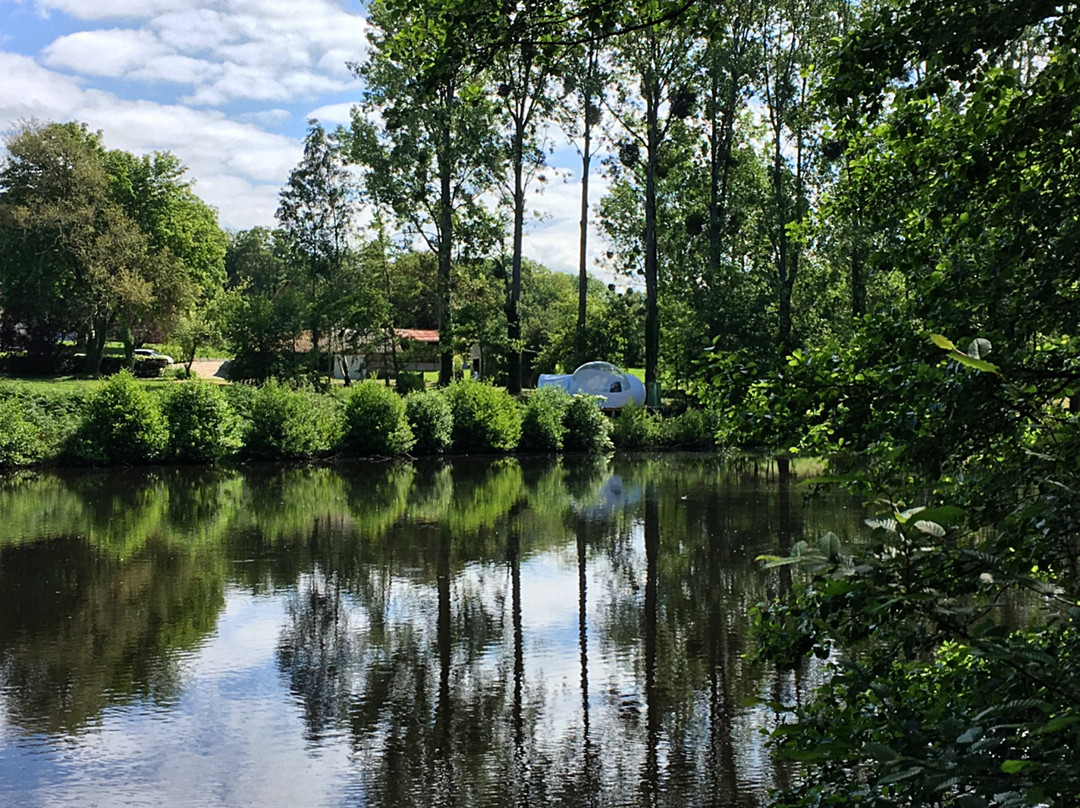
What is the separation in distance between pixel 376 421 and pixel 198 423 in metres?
5.01

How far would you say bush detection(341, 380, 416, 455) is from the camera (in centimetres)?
2876

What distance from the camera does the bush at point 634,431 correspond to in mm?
33562

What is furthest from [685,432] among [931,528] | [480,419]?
[931,528]

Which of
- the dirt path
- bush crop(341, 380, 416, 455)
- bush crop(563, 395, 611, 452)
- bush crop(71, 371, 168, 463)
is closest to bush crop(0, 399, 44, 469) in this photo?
bush crop(71, 371, 168, 463)

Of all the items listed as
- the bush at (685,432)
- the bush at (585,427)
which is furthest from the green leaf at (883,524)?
the bush at (685,432)

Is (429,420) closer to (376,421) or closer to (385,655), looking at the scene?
(376,421)

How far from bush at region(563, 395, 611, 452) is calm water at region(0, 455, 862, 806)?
1304cm

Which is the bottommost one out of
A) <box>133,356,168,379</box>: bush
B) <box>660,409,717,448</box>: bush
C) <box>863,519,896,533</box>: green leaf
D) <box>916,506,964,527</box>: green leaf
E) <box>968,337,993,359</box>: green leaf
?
<box>660,409,717,448</box>: bush

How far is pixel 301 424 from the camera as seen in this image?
27938 mm

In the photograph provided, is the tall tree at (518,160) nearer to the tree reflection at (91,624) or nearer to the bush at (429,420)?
the bush at (429,420)

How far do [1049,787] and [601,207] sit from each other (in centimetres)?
4661

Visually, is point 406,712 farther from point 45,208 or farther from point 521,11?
point 45,208

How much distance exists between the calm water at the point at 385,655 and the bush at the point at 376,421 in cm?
968

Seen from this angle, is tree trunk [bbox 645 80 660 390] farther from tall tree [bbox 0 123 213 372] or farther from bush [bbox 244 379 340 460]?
tall tree [bbox 0 123 213 372]
